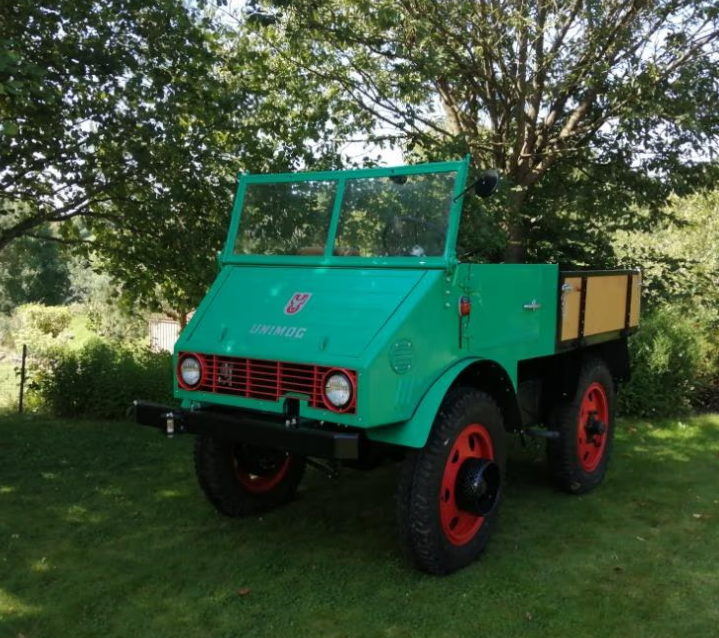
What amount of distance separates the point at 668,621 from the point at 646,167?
6640 millimetres

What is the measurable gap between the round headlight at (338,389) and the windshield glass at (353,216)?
93 cm

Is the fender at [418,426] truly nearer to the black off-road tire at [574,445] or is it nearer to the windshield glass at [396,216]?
the windshield glass at [396,216]

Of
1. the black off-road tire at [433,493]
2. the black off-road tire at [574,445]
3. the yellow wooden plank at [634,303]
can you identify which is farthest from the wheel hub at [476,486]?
the yellow wooden plank at [634,303]

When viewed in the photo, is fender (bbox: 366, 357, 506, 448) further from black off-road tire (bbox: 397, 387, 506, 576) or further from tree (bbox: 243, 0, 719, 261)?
tree (bbox: 243, 0, 719, 261)

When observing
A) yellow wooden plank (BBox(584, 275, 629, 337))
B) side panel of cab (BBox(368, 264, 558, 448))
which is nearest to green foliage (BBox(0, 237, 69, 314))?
yellow wooden plank (BBox(584, 275, 629, 337))

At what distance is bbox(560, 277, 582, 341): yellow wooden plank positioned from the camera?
15.3 feet

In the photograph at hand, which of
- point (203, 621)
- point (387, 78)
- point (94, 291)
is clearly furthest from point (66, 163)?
point (94, 291)

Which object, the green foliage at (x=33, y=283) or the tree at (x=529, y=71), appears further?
the green foliage at (x=33, y=283)

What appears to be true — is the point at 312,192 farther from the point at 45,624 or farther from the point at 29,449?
the point at 29,449

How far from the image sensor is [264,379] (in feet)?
12.1

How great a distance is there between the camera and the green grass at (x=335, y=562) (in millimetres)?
3342

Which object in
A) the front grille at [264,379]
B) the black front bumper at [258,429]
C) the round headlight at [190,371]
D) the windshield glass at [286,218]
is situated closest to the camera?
the black front bumper at [258,429]

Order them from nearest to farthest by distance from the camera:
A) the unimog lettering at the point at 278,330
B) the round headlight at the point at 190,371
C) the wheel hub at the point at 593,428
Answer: the unimog lettering at the point at 278,330 < the round headlight at the point at 190,371 < the wheel hub at the point at 593,428

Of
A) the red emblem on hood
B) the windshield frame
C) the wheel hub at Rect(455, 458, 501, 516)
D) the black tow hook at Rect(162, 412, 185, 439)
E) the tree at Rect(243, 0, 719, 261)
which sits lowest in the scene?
the wheel hub at Rect(455, 458, 501, 516)
